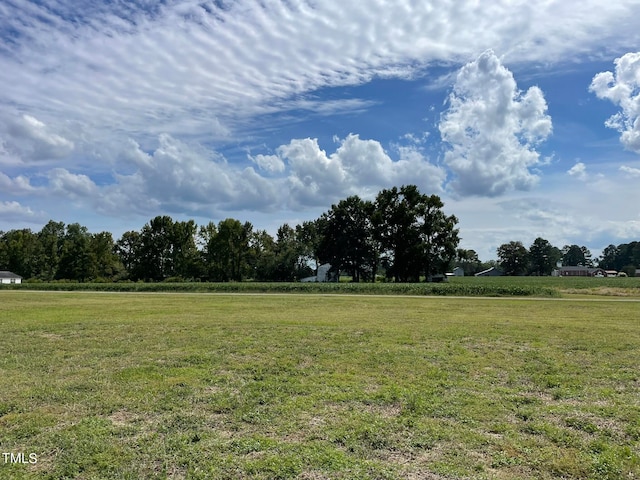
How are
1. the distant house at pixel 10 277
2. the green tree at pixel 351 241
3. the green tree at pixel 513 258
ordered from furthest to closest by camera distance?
the green tree at pixel 513 258
the distant house at pixel 10 277
the green tree at pixel 351 241

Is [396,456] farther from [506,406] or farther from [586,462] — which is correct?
[506,406]

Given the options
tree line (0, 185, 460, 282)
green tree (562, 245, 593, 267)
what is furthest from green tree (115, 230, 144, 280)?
green tree (562, 245, 593, 267)

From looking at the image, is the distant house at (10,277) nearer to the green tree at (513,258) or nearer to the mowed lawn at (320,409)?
the mowed lawn at (320,409)

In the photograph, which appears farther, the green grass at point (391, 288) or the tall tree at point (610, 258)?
the tall tree at point (610, 258)

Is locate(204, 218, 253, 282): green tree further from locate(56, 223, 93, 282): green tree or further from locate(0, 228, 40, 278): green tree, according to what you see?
locate(0, 228, 40, 278): green tree

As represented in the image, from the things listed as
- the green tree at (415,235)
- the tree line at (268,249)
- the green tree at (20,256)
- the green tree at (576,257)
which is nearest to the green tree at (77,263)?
the tree line at (268,249)

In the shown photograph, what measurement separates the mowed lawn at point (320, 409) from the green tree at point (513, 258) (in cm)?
15189

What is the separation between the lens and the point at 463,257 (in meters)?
66.1

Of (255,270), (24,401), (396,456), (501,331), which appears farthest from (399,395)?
(255,270)

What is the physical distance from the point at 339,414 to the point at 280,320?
11.8m

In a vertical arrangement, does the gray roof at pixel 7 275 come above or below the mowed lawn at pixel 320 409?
above

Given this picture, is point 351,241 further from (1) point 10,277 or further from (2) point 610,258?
(2) point 610,258

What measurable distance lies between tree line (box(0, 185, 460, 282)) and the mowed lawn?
55.2 metres

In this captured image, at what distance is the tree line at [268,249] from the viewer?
6675cm
